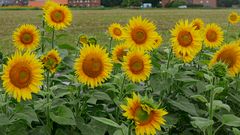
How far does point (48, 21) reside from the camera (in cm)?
244

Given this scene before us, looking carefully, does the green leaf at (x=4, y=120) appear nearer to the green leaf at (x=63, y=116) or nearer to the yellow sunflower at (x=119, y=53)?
the green leaf at (x=63, y=116)

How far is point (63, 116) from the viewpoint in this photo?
70.6 inches

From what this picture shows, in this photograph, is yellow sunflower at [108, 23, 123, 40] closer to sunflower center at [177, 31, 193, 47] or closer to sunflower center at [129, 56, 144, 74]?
sunflower center at [177, 31, 193, 47]

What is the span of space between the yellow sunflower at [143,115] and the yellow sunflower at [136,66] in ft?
1.39

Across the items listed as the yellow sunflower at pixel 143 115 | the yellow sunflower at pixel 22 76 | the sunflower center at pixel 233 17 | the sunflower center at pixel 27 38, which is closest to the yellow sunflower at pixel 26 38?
the sunflower center at pixel 27 38

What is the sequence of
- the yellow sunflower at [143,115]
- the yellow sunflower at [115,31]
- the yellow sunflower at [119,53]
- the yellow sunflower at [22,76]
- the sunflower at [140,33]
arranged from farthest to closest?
the yellow sunflower at [115,31] < the yellow sunflower at [119,53] < the sunflower at [140,33] < the yellow sunflower at [22,76] < the yellow sunflower at [143,115]

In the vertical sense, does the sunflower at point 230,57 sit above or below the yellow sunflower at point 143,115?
above

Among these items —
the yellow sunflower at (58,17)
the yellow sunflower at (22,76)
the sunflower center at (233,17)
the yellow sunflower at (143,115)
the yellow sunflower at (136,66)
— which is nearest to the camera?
the yellow sunflower at (143,115)

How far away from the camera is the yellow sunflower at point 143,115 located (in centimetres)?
150

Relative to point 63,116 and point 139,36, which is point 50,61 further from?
point 139,36

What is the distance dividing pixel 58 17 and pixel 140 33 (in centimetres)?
50

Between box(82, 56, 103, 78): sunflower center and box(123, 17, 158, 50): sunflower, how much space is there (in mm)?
291

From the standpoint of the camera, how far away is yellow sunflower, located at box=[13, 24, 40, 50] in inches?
94.0

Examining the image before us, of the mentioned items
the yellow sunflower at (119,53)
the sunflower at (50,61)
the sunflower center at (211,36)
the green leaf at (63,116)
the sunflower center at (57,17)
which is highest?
the sunflower center at (57,17)
